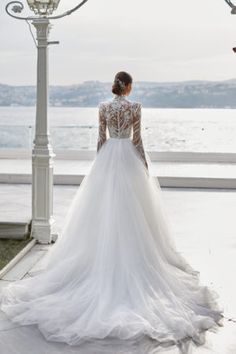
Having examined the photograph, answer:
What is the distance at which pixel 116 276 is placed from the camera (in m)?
3.64

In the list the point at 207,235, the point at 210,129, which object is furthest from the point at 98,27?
the point at 207,235

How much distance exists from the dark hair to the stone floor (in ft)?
4.88

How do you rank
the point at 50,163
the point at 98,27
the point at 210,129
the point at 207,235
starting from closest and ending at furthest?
the point at 50,163 → the point at 207,235 → the point at 210,129 → the point at 98,27

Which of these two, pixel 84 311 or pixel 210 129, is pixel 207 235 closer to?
pixel 84 311

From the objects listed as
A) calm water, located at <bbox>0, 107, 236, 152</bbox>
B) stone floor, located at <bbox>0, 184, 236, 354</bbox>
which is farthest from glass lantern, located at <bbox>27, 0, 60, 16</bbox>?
calm water, located at <bbox>0, 107, 236, 152</bbox>

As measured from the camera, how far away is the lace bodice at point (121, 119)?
13.2 feet

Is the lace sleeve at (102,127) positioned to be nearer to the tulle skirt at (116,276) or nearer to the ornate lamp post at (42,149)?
the tulle skirt at (116,276)

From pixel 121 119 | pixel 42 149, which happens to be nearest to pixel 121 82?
pixel 121 119

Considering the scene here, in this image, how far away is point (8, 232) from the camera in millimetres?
5547

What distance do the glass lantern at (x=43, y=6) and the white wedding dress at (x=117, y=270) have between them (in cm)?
153

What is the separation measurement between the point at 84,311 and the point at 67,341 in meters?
0.29

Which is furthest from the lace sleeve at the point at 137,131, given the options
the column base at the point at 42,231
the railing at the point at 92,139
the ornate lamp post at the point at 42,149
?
the railing at the point at 92,139

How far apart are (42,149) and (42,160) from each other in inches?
3.9

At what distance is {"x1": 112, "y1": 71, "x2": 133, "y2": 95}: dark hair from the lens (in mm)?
4004
